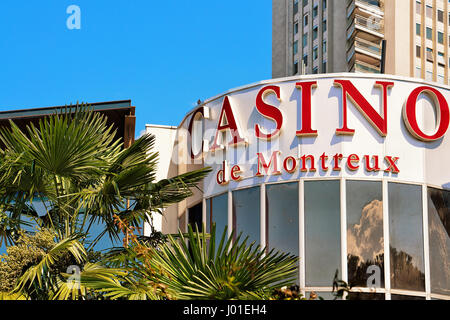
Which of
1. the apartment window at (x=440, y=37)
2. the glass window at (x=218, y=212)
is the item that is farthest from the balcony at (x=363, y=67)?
the glass window at (x=218, y=212)

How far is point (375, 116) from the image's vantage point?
20.3 metres

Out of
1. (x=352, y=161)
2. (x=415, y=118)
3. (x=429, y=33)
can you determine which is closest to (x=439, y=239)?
(x=352, y=161)

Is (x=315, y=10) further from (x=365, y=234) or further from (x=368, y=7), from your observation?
(x=365, y=234)

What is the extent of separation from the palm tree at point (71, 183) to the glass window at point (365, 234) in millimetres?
4403

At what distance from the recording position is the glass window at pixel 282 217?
65.2 ft

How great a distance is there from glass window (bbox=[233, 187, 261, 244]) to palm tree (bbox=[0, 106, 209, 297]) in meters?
3.81

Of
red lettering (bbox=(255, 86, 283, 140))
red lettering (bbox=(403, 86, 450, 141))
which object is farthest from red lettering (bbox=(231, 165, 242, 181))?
red lettering (bbox=(403, 86, 450, 141))

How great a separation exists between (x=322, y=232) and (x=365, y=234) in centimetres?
92

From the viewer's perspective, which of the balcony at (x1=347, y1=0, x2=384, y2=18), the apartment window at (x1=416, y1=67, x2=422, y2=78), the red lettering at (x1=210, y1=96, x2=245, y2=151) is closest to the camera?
the red lettering at (x1=210, y1=96, x2=245, y2=151)

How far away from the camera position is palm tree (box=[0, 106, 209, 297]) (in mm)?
15297

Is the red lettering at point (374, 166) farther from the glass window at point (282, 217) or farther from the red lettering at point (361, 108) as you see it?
the glass window at point (282, 217)

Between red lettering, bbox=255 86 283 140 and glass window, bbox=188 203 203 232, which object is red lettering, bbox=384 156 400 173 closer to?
red lettering, bbox=255 86 283 140

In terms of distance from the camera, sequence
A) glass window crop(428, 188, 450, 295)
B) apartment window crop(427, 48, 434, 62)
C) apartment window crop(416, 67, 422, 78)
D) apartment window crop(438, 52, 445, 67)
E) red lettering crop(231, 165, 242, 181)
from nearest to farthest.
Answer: glass window crop(428, 188, 450, 295), red lettering crop(231, 165, 242, 181), apartment window crop(416, 67, 422, 78), apartment window crop(427, 48, 434, 62), apartment window crop(438, 52, 445, 67)
